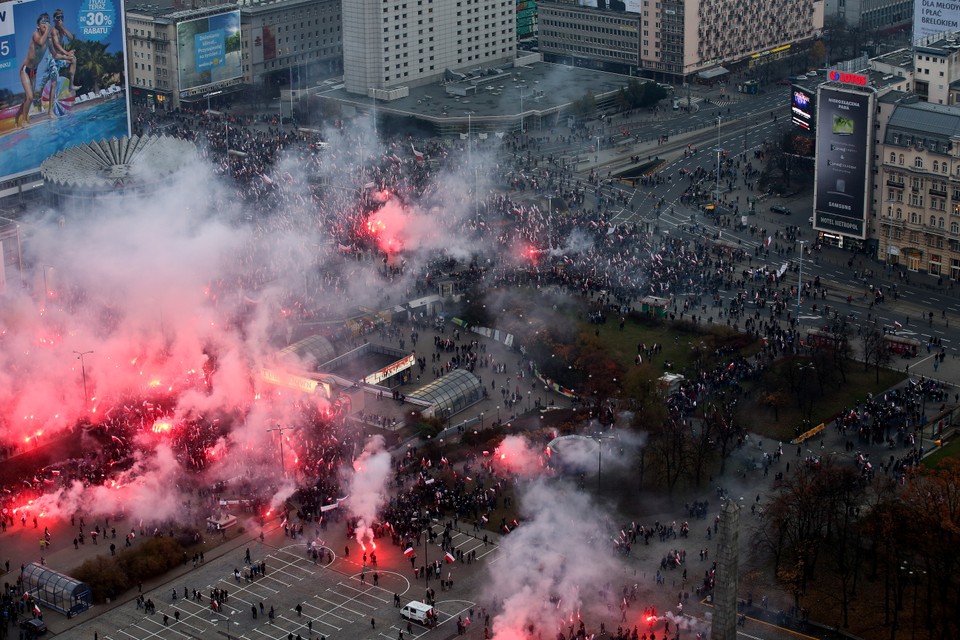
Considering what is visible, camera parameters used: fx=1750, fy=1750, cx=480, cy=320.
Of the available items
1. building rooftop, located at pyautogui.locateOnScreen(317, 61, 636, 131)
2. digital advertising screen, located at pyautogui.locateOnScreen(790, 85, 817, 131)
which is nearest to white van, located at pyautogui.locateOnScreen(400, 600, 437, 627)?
digital advertising screen, located at pyautogui.locateOnScreen(790, 85, 817, 131)

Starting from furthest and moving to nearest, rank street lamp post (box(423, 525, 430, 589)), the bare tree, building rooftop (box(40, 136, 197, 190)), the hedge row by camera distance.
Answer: building rooftop (box(40, 136, 197, 190)) → the bare tree → street lamp post (box(423, 525, 430, 589)) → the hedge row

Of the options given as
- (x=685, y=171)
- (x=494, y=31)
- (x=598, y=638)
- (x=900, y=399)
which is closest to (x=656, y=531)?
(x=598, y=638)

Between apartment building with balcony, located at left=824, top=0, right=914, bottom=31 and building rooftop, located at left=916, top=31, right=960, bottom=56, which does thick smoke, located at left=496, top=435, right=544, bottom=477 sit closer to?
building rooftop, located at left=916, top=31, right=960, bottom=56

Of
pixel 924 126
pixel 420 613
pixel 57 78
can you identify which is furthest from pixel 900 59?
pixel 420 613

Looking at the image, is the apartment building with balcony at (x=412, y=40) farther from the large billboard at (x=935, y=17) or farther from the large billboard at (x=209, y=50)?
the large billboard at (x=935, y=17)

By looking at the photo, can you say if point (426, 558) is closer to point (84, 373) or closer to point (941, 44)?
point (84, 373)
